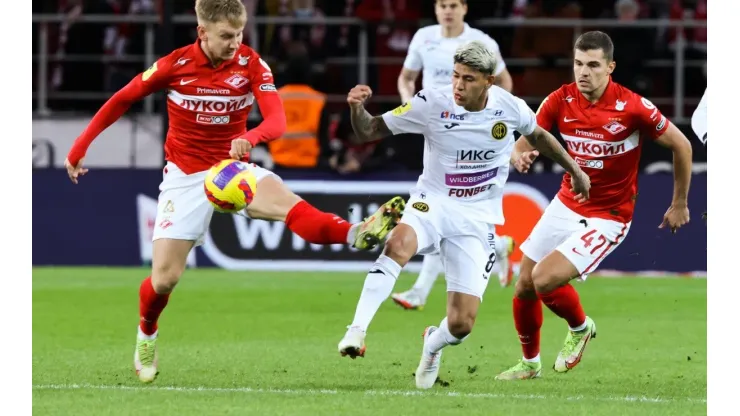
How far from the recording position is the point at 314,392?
7266mm

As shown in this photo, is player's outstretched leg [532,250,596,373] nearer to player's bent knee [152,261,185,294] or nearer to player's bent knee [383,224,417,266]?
player's bent knee [383,224,417,266]

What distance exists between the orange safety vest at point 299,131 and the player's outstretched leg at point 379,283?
8512 millimetres

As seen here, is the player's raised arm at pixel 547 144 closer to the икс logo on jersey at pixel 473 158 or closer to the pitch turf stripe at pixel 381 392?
the икс logo on jersey at pixel 473 158

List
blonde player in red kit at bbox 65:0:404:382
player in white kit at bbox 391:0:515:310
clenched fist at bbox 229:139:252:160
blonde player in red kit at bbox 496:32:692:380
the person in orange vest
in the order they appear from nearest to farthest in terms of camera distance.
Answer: clenched fist at bbox 229:139:252:160, blonde player in red kit at bbox 65:0:404:382, blonde player in red kit at bbox 496:32:692:380, player in white kit at bbox 391:0:515:310, the person in orange vest

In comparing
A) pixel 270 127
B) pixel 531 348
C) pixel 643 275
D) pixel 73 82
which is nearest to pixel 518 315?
pixel 531 348

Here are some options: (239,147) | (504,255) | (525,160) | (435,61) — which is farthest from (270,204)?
(504,255)

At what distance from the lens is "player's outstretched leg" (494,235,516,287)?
1272 centimetres

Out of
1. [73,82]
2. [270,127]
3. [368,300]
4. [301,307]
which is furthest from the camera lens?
[73,82]

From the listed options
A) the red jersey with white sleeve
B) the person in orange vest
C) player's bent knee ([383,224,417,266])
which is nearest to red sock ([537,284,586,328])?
player's bent knee ([383,224,417,266])

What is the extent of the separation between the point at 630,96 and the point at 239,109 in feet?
8.02

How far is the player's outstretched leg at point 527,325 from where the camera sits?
26.8ft

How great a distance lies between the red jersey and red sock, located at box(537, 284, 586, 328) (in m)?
0.53

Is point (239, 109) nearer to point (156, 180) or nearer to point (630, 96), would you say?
point (630, 96)

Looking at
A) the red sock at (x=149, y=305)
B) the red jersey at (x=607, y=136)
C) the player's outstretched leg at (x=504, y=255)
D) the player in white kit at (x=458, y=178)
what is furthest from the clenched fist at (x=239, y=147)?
the player's outstretched leg at (x=504, y=255)
